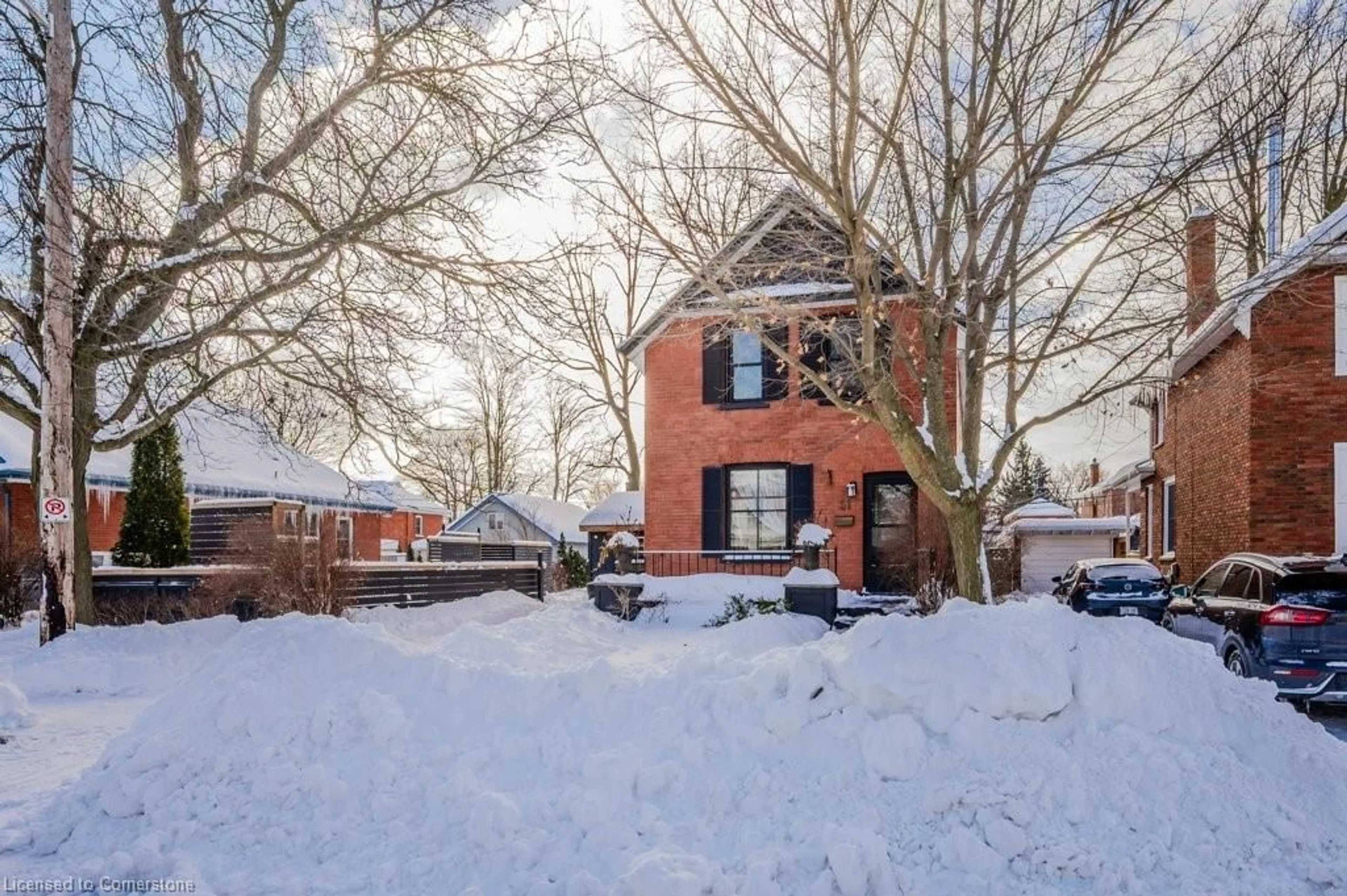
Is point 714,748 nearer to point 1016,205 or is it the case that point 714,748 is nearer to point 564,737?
point 564,737

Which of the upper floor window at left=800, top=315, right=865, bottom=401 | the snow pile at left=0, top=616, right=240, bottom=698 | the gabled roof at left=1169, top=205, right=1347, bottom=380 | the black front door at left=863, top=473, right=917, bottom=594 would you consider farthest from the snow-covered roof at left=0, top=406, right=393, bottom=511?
the gabled roof at left=1169, top=205, right=1347, bottom=380

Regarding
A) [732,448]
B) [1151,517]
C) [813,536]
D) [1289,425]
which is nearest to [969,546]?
[813,536]

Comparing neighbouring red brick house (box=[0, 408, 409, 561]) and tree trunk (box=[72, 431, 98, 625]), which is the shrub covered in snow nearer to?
neighbouring red brick house (box=[0, 408, 409, 561])

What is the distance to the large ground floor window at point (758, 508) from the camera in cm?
1677

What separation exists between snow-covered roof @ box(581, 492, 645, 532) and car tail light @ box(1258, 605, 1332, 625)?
16.3 meters

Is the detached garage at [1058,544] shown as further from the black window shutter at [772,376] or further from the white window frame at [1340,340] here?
the white window frame at [1340,340]

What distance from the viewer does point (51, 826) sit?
490 cm

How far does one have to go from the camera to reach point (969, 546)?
25.2 ft

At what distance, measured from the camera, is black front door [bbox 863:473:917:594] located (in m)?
16.0

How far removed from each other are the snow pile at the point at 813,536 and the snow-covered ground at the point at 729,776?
302 inches

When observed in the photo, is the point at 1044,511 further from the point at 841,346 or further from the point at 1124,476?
the point at 841,346

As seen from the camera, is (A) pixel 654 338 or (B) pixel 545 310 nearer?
(B) pixel 545 310

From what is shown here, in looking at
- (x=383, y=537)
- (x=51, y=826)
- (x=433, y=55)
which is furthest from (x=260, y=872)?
(x=383, y=537)

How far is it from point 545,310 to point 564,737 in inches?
254
